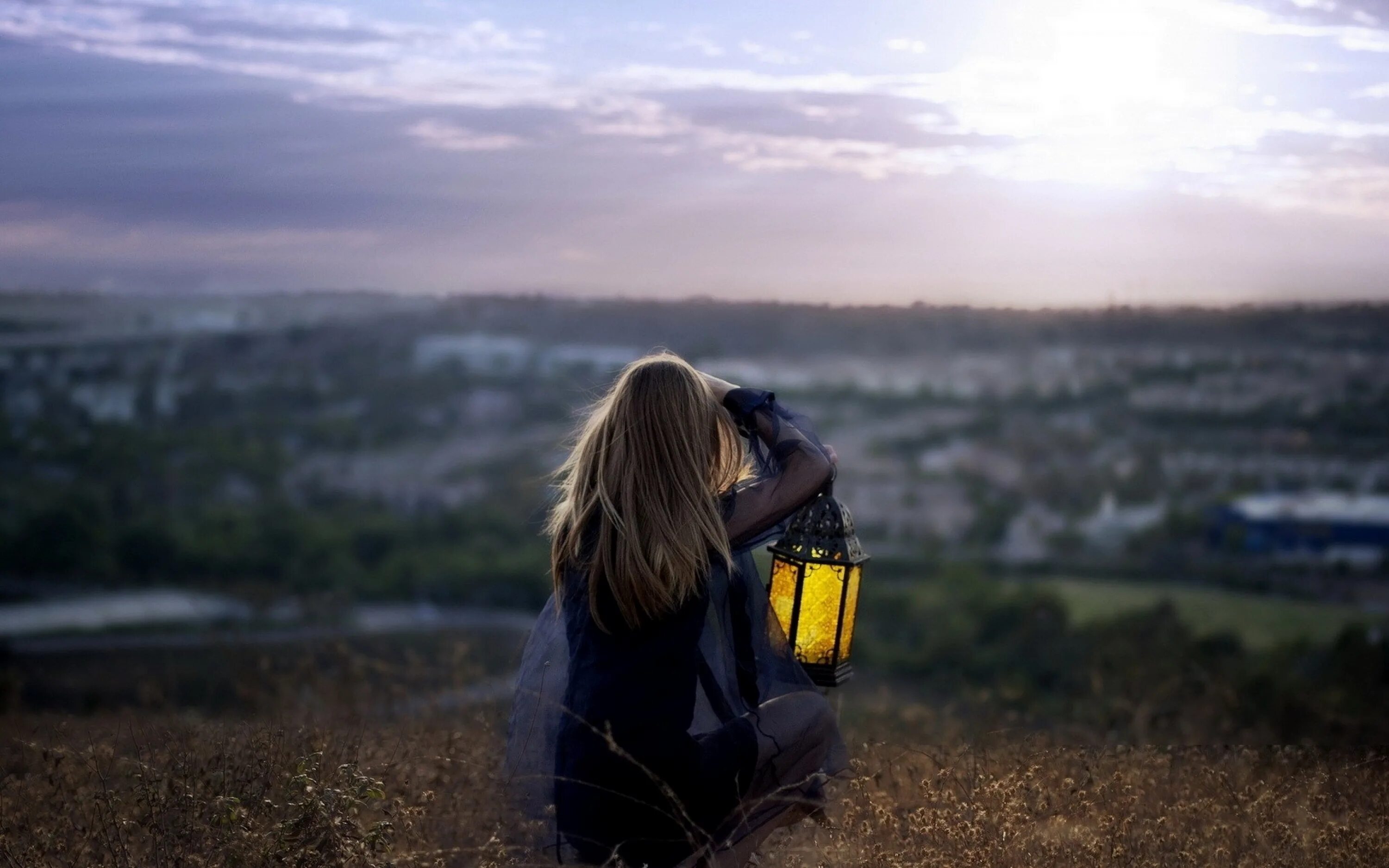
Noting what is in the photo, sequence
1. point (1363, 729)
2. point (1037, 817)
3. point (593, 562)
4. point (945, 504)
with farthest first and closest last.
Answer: point (945, 504), point (1363, 729), point (1037, 817), point (593, 562)

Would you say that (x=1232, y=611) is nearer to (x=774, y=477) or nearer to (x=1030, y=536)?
(x=1030, y=536)

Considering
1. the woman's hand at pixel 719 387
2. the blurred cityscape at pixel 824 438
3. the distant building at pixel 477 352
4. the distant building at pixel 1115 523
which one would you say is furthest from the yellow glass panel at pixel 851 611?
the distant building at pixel 477 352

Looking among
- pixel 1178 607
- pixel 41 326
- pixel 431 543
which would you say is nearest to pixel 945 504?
pixel 1178 607

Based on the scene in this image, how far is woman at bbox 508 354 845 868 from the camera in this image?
9.41 feet

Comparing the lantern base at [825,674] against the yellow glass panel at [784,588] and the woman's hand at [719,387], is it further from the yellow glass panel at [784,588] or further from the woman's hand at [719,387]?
the woman's hand at [719,387]

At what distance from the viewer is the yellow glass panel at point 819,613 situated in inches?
131

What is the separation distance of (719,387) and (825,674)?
2.92ft

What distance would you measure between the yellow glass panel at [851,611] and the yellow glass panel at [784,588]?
0.15 m

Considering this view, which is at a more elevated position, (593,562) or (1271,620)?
(593,562)

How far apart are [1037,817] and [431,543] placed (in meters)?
26.5

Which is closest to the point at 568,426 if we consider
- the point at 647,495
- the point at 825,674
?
the point at 825,674

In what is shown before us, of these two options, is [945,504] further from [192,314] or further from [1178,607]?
[192,314]

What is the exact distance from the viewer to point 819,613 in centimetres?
336

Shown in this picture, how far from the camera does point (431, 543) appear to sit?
28969 millimetres
